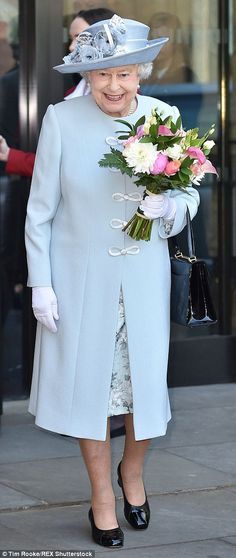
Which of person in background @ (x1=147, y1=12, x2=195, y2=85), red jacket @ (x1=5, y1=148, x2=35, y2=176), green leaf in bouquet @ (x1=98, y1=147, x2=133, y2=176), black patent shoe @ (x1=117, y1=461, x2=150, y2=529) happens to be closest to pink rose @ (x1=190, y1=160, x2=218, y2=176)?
green leaf in bouquet @ (x1=98, y1=147, x2=133, y2=176)

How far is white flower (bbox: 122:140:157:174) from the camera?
4.49 metres

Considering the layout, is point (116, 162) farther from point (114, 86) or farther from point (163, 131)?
point (114, 86)

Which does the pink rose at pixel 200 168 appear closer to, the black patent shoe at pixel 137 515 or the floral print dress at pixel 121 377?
the floral print dress at pixel 121 377

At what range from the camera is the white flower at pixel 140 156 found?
449cm

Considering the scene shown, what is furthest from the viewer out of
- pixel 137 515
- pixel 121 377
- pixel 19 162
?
pixel 19 162

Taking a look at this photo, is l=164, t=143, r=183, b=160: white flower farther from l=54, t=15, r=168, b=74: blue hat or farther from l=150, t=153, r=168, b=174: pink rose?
l=54, t=15, r=168, b=74: blue hat

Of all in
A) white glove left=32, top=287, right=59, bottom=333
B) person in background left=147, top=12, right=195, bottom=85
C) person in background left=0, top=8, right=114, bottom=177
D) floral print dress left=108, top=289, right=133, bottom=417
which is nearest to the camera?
white glove left=32, top=287, right=59, bottom=333

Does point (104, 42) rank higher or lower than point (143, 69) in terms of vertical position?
higher

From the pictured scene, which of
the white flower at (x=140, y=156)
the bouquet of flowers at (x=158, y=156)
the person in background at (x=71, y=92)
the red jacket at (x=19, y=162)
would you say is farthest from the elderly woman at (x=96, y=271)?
the red jacket at (x=19, y=162)

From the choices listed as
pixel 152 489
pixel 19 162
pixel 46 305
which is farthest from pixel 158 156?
pixel 19 162

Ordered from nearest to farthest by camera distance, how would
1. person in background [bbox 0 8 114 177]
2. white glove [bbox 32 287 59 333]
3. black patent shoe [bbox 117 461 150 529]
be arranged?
white glove [bbox 32 287 59 333] → black patent shoe [bbox 117 461 150 529] → person in background [bbox 0 8 114 177]

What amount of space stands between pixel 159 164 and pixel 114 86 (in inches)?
14.9

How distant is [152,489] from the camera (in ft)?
18.5

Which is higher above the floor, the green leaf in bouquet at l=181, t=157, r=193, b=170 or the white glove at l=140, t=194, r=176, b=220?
the green leaf in bouquet at l=181, t=157, r=193, b=170
